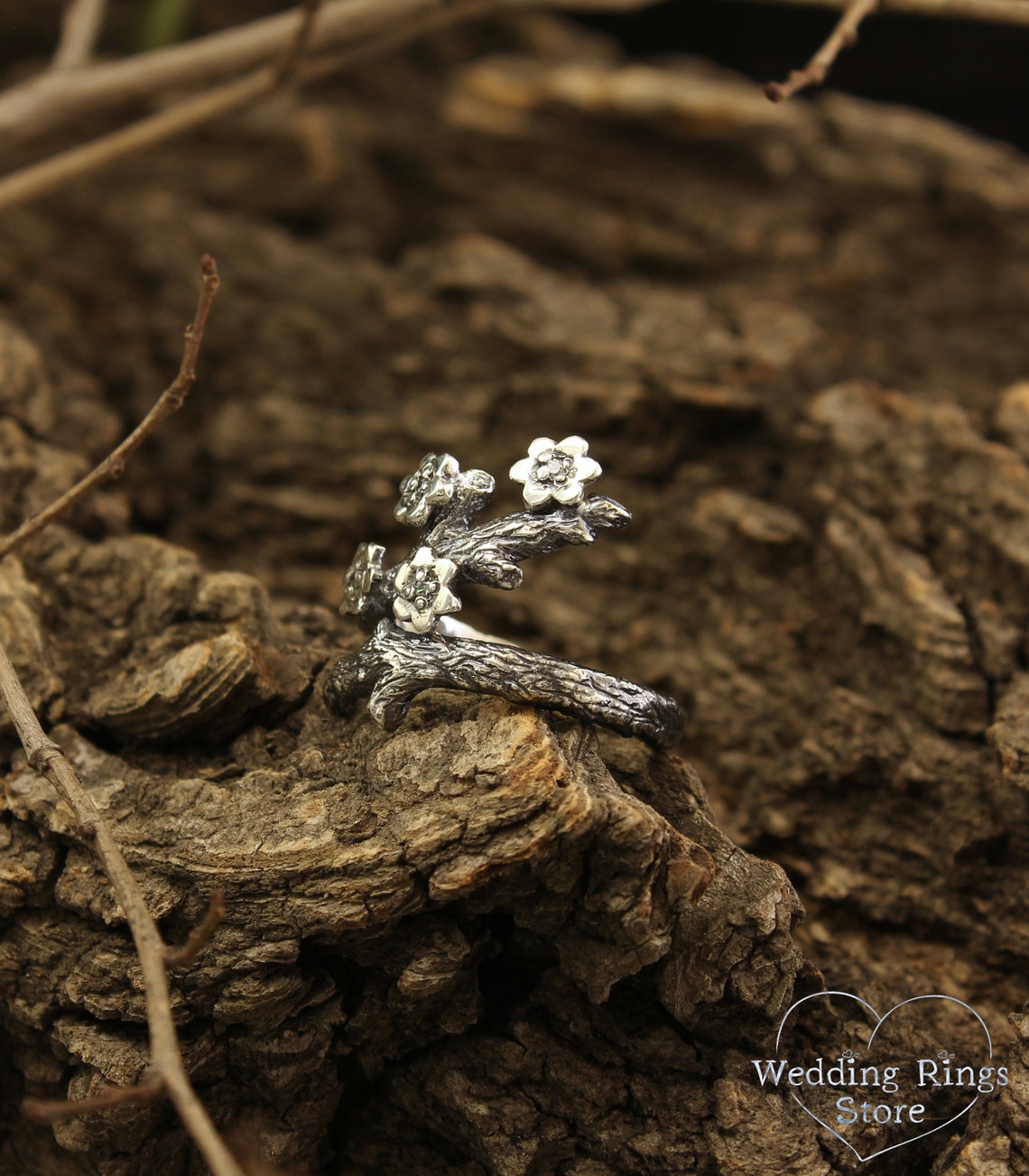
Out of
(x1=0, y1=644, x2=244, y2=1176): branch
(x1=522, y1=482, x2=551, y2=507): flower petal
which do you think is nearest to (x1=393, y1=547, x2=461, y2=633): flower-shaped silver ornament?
(x1=522, y1=482, x2=551, y2=507): flower petal

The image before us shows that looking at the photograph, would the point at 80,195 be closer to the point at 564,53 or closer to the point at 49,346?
the point at 49,346

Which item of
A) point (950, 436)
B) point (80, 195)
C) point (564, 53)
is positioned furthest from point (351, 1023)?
point (564, 53)

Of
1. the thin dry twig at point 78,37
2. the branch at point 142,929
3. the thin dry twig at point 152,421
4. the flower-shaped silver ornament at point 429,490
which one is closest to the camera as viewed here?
the branch at point 142,929

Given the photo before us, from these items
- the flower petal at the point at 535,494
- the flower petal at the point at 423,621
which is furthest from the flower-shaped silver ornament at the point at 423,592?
the flower petal at the point at 535,494

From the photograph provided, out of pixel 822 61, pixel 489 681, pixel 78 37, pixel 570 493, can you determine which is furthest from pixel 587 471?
pixel 78 37

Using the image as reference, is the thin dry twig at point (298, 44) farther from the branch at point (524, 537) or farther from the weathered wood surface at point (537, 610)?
the branch at point (524, 537)

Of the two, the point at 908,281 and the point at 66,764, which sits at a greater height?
the point at 908,281

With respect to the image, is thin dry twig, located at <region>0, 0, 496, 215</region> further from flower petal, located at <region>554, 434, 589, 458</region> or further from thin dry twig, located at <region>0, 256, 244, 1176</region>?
flower petal, located at <region>554, 434, 589, 458</region>
